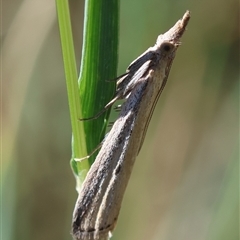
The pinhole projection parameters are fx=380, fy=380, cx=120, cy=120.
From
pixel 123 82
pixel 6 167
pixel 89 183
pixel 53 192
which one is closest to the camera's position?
pixel 89 183

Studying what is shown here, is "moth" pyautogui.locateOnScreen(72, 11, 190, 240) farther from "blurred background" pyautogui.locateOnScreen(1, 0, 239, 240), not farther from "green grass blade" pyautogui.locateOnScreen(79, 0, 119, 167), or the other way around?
"blurred background" pyautogui.locateOnScreen(1, 0, 239, 240)

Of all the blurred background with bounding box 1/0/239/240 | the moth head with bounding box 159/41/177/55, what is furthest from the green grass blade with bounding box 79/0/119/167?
the blurred background with bounding box 1/0/239/240

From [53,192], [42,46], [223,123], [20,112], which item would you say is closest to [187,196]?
[223,123]

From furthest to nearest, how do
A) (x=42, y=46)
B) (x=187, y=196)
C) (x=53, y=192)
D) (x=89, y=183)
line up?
1. (x=53, y=192)
2. (x=42, y=46)
3. (x=187, y=196)
4. (x=89, y=183)

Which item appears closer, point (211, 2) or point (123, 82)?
point (123, 82)

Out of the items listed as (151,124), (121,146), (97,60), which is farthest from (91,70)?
(151,124)

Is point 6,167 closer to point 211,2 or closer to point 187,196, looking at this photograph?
point 187,196

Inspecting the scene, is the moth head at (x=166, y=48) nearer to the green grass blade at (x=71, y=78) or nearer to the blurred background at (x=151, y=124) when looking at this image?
the green grass blade at (x=71, y=78)
